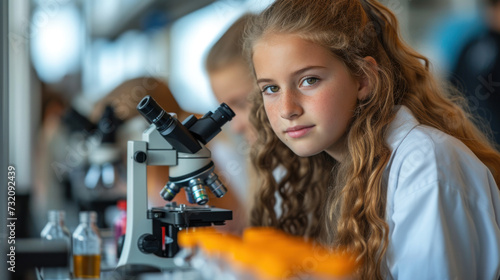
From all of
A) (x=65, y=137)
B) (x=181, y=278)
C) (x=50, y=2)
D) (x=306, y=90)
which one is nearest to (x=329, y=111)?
(x=306, y=90)

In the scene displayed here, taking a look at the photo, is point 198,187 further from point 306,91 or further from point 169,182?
point 306,91

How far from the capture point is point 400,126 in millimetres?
1282

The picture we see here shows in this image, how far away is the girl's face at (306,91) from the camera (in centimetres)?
125

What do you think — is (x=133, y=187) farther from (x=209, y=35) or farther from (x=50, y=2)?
(x=209, y=35)

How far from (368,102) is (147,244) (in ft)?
2.00

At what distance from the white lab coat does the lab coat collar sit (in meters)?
0.04

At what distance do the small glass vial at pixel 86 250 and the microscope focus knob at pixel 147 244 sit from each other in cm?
13

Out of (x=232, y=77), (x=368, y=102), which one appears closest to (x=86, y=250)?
(x=368, y=102)

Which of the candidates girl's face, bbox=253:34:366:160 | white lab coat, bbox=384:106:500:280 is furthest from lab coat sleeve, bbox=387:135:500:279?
girl's face, bbox=253:34:366:160

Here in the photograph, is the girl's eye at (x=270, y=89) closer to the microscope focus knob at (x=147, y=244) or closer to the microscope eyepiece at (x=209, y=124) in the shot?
the microscope eyepiece at (x=209, y=124)

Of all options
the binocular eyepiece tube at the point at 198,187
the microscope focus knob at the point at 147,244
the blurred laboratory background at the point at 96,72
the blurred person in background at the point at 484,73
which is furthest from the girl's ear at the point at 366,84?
the blurred person in background at the point at 484,73

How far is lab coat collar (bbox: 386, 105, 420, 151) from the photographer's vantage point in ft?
4.13

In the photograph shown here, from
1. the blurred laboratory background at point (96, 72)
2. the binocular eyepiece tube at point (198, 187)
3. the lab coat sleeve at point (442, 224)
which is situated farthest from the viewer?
the blurred laboratory background at point (96, 72)

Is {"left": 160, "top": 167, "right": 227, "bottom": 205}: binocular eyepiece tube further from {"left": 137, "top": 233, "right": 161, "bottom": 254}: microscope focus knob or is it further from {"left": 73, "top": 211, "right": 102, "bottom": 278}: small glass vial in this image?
{"left": 73, "top": 211, "right": 102, "bottom": 278}: small glass vial
